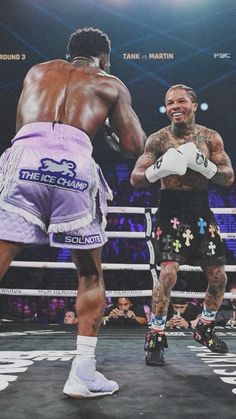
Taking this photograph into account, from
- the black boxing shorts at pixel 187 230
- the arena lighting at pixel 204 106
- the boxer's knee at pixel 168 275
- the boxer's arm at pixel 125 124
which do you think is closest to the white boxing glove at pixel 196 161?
the black boxing shorts at pixel 187 230

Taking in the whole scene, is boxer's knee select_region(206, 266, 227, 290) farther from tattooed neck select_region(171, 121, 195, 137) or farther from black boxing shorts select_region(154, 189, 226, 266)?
tattooed neck select_region(171, 121, 195, 137)

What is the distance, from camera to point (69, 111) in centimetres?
133

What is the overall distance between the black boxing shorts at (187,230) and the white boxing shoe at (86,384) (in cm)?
79

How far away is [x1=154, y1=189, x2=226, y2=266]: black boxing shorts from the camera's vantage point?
1996 mm

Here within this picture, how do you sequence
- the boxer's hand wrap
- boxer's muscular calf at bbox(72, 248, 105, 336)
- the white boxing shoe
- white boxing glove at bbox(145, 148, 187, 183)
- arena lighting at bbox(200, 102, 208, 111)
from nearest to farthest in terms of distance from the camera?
the white boxing shoe, boxer's muscular calf at bbox(72, 248, 105, 336), the boxer's hand wrap, white boxing glove at bbox(145, 148, 187, 183), arena lighting at bbox(200, 102, 208, 111)

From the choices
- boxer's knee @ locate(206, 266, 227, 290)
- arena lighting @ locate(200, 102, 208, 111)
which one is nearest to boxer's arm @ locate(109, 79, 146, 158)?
boxer's knee @ locate(206, 266, 227, 290)

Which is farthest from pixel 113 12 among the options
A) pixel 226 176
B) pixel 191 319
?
pixel 226 176

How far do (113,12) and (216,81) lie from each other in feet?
5.49

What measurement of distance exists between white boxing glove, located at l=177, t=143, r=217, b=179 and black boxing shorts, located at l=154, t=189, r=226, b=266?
149mm

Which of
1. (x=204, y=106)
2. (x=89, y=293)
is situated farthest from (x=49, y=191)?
(x=204, y=106)

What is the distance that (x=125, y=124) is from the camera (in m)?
1.39

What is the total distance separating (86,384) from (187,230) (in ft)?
3.17

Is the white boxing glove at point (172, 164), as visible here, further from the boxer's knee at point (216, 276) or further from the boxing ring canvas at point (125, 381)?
the boxing ring canvas at point (125, 381)

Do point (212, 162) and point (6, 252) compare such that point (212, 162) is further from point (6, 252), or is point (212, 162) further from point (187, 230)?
point (6, 252)
